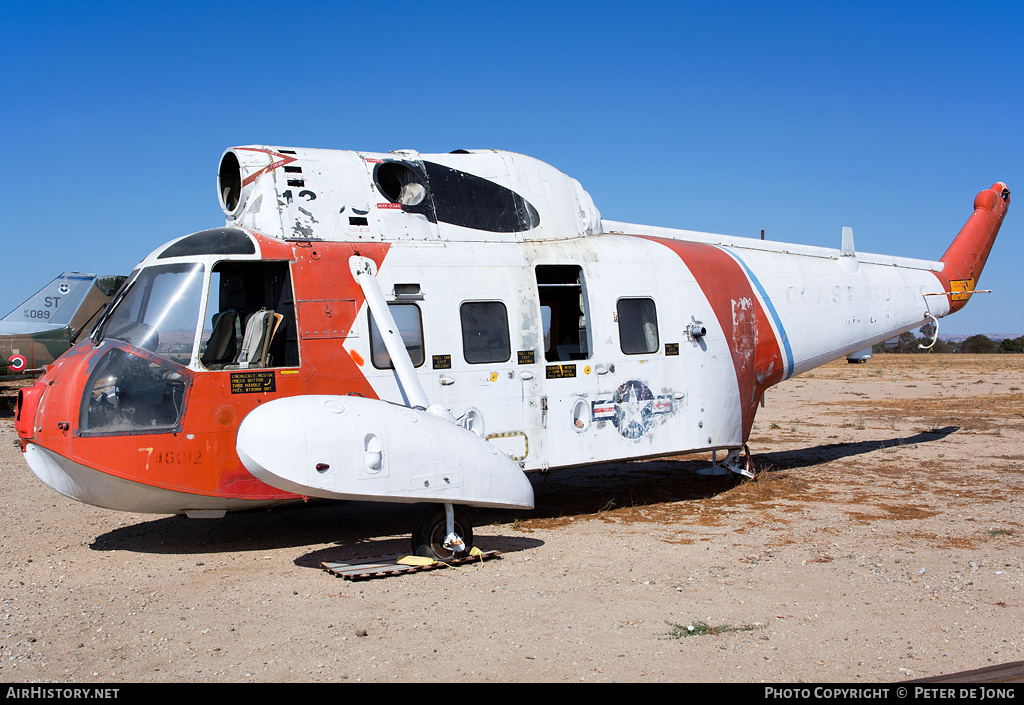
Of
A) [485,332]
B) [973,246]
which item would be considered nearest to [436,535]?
[485,332]

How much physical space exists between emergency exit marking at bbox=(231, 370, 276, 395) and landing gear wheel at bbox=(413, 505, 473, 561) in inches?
77.3

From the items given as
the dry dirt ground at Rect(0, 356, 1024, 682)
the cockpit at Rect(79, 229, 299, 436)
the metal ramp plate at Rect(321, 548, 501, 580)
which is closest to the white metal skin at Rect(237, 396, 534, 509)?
the metal ramp plate at Rect(321, 548, 501, 580)

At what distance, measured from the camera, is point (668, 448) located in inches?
382

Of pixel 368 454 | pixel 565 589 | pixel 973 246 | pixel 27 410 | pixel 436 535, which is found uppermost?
pixel 973 246

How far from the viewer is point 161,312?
7.45 metres

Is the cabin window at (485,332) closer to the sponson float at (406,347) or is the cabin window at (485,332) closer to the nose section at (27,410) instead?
the sponson float at (406,347)

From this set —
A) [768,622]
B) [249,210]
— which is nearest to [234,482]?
[249,210]

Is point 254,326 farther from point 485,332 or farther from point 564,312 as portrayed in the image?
point 564,312

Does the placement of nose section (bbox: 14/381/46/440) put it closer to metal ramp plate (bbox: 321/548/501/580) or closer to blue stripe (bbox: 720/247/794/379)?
metal ramp plate (bbox: 321/548/501/580)

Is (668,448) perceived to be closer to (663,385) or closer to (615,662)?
(663,385)

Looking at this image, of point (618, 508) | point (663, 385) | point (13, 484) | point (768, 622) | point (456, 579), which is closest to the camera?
point (768, 622)

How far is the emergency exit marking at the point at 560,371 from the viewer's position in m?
8.97

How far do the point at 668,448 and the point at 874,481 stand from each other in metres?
4.09

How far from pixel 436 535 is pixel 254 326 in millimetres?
2732
